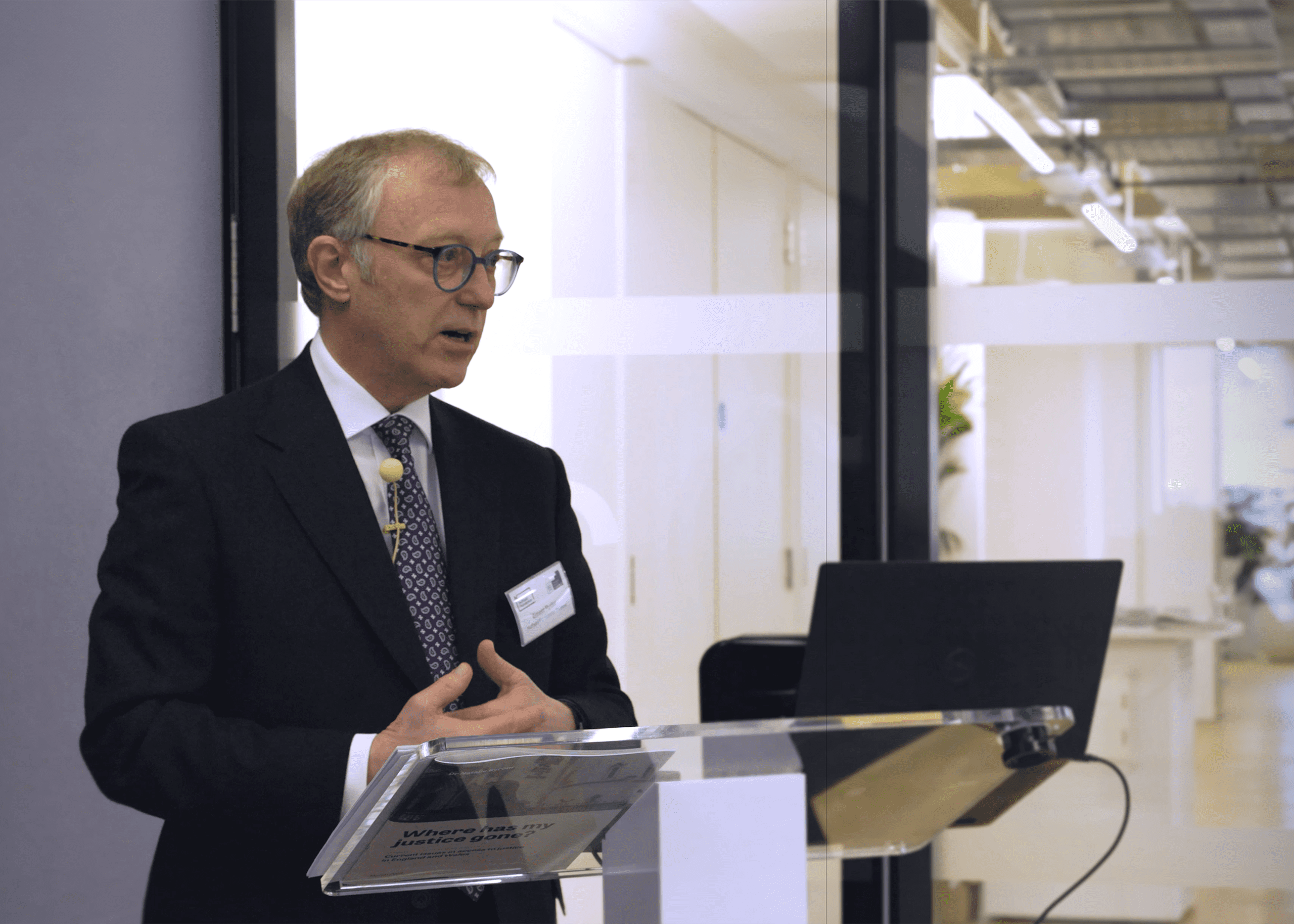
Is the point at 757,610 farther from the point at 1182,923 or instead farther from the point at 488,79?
the point at 488,79

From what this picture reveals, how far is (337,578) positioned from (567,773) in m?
0.92

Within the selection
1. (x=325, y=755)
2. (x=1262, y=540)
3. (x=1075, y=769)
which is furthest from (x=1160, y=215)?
(x=325, y=755)

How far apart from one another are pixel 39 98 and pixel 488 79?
2.88 ft

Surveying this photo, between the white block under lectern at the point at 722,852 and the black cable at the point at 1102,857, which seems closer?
the white block under lectern at the point at 722,852

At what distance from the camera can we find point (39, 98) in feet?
7.86

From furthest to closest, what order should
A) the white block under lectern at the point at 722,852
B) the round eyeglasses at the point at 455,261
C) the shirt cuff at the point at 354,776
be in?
1. the round eyeglasses at the point at 455,261
2. the shirt cuff at the point at 354,776
3. the white block under lectern at the point at 722,852

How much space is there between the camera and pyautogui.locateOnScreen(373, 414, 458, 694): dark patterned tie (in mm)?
1750

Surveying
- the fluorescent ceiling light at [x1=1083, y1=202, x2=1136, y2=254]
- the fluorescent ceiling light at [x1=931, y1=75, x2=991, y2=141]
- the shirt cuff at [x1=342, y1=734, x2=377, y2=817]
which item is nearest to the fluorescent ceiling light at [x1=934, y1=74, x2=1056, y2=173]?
the fluorescent ceiling light at [x1=931, y1=75, x2=991, y2=141]

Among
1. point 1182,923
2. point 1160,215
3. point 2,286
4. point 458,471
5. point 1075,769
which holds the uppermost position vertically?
point 1160,215

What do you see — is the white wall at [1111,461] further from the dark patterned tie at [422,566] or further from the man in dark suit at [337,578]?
the dark patterned tie at [422,566]

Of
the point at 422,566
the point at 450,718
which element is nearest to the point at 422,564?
the point at 422,566

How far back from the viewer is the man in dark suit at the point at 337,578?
1.52 m

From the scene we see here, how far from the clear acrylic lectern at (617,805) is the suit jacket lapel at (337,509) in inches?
27.9

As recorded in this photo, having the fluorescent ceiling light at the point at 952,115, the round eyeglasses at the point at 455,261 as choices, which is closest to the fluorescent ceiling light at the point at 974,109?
the fluorescent ceiling light at the point at 952,115
